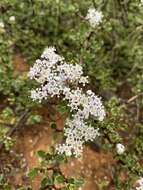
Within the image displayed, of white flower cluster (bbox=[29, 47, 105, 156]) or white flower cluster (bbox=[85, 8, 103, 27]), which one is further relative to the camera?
white flower cluster (bbox=[85, 8, 103, 27])

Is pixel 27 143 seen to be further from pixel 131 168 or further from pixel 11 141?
pixel 131 168

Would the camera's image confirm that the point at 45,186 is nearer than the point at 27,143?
Yes

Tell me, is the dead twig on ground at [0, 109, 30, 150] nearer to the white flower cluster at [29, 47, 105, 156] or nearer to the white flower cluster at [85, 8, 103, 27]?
the white flower cluster at [85, 8, 103, 27]

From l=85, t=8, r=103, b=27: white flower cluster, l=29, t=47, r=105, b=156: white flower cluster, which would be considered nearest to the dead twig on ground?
l=85, t=8, r=103, b=27: white flower cluster

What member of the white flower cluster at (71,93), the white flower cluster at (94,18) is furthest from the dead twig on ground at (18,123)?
the white flower cluster at (71,93)

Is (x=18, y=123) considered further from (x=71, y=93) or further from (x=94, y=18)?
(x=71, y=93)

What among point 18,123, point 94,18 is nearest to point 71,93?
point 94,18

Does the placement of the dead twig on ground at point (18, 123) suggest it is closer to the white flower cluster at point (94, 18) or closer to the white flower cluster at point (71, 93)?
the white flower cluster at point (94, 18)

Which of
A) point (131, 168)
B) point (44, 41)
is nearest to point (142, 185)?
point (131, 168)

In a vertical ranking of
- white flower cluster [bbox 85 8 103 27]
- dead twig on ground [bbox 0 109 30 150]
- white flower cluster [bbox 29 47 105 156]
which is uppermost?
white flower cluster [bbox 85 8 103 27]
